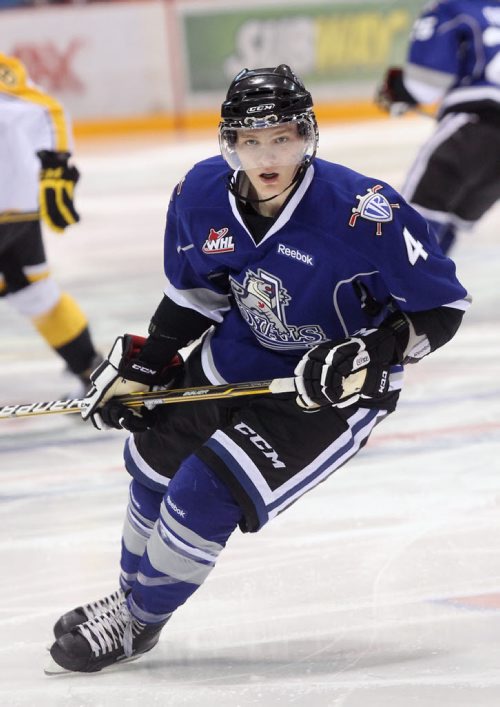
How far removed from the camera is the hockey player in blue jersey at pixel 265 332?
191 cm

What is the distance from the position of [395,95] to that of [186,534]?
2487 millimetres

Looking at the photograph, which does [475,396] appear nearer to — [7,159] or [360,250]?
[7,159]

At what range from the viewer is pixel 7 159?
11.0ft

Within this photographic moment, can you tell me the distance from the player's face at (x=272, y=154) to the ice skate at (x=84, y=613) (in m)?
0.74

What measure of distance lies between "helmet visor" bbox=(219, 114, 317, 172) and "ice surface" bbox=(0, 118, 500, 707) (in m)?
0.80

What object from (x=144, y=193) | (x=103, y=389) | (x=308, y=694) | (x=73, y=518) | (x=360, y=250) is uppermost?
(x=360, y=250)

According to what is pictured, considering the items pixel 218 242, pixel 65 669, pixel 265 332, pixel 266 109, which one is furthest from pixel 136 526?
pixel 266 109

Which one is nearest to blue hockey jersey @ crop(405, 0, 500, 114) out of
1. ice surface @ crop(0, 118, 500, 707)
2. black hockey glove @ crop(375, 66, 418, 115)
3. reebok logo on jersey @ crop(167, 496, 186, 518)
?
black hockey glove @ crop(375, 66, 418, 115)

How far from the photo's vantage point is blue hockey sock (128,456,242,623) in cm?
190

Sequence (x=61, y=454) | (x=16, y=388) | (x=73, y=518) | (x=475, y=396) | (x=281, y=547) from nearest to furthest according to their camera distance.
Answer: (x=281, y=547)
(x=73, y=518)
(x=61, y=454)
(x=475, y=396)
(x=16, y=388)

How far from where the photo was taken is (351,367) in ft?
6.23

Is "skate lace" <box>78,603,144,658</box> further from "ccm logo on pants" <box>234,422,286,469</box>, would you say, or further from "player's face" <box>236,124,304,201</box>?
"player's face" <box>236,124,304,201</box>

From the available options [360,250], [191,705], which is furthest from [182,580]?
[360,250]

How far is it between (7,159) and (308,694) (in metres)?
1.92
